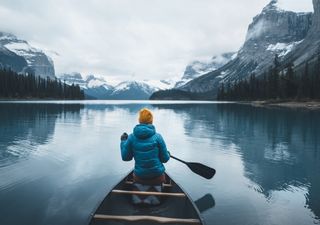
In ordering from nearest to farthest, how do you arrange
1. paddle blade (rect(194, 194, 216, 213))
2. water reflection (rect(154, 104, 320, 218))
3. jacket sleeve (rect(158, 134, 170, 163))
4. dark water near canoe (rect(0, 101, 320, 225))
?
jacket sleeve (rect(158, 134, 170, 163)) < dark water near canoe (rect(0, 101, 320, 225)) < paddle blade (rect(194, 194, 216, 213)) < water reflection (rect(154, 104, 320, 218))

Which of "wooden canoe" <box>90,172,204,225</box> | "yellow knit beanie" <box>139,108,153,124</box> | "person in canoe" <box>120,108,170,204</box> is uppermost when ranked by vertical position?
"yellow knit beanie" <box>139,108,153,124</box>

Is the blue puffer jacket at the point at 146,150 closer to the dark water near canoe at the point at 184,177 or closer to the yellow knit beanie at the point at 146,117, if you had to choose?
the yellow knit beanie at the point at 146,117

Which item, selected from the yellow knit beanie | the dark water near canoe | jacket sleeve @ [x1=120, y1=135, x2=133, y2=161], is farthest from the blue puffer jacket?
the dark water near canoe

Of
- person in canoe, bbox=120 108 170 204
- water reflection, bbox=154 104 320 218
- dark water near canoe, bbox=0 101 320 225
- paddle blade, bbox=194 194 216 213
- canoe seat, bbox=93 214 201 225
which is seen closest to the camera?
canoe seat, bbox=93 214 201 225

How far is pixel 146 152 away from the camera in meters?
11.9

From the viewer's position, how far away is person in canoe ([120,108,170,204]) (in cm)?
1177

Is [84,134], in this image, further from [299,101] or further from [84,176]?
[299,101]

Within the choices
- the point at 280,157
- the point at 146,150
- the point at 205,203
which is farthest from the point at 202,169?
the point at 280,157

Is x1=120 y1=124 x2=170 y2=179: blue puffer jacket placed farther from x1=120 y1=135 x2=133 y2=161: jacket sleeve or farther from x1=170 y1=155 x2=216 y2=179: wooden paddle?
x1=170 y1=155 x2=216 y2=179: wooden paddle

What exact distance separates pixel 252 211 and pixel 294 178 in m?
7.14

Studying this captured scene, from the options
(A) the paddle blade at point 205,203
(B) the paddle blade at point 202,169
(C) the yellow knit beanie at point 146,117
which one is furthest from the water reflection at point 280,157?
(C) the yellow knit beanie at point 146,117

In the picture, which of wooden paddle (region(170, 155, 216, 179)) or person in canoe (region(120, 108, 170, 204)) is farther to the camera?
wooden paddle (region(170, 155, 216, 179))

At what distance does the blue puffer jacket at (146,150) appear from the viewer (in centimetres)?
1178

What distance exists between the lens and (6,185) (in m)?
16.6
